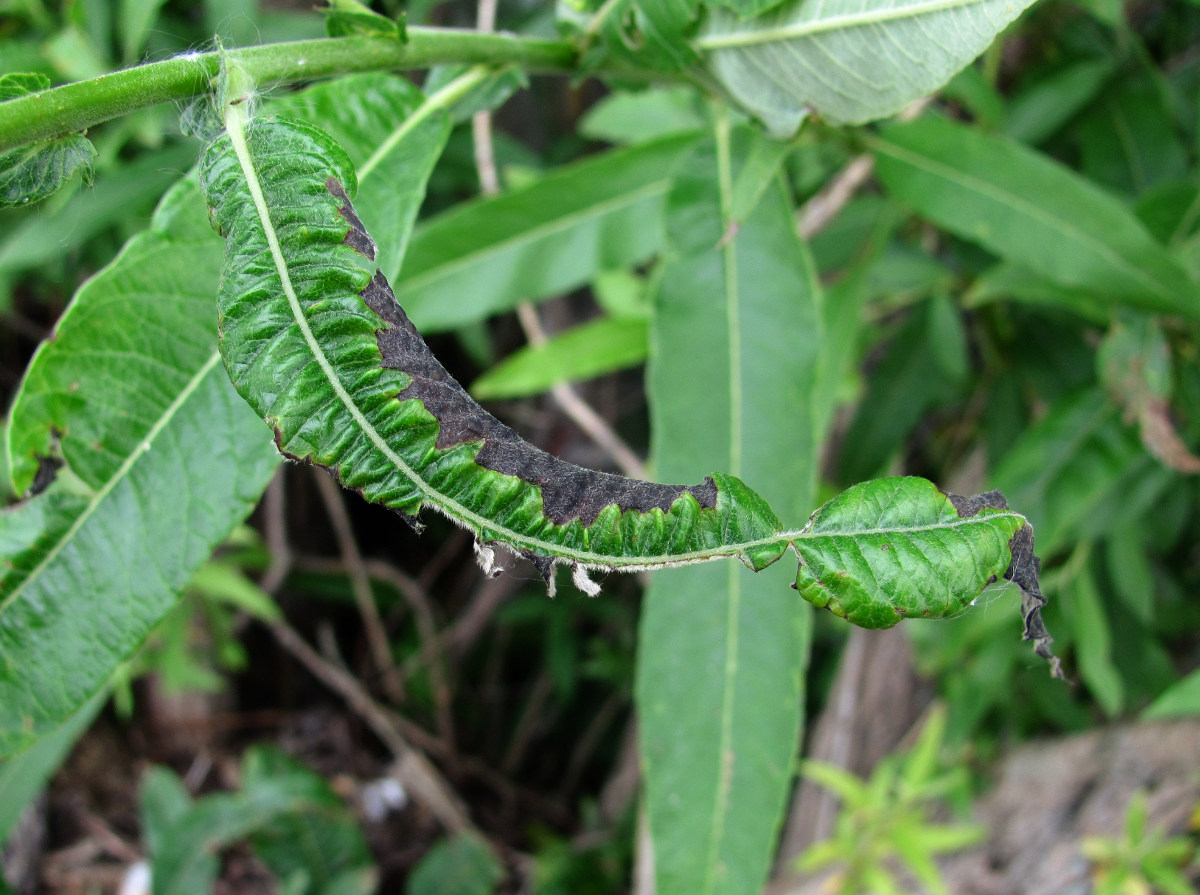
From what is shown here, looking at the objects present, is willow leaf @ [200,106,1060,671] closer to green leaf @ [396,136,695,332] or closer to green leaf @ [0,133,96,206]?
green leaf @ [0,133,96,206]

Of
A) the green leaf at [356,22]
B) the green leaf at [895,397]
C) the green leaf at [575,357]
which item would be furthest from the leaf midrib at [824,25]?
the green leaf at [895,397]

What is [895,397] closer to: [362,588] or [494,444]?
[494,444]

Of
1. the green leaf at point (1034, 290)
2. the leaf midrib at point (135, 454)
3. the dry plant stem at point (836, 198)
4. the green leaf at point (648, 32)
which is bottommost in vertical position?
the leaf midrib at point (135, 454)

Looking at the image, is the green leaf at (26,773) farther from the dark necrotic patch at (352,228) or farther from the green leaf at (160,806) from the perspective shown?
the dark necrotic patch at (352,228)

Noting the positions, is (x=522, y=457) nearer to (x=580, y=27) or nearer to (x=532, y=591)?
(x=580, y=27)

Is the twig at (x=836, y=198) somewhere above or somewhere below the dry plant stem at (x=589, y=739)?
above

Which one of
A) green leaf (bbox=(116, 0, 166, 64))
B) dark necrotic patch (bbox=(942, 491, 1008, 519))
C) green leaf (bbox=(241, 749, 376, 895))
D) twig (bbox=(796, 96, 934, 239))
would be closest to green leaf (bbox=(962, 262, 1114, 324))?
twig (bbox=(796, 96, 934, 239))
